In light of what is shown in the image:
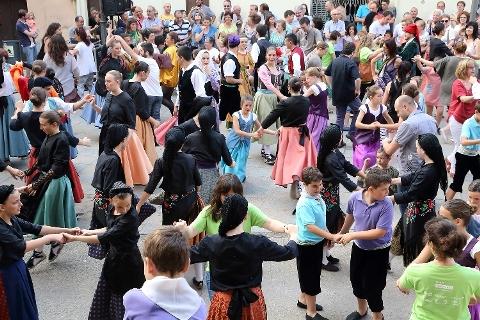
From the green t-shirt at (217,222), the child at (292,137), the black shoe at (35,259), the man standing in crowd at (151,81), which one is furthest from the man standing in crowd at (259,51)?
the green t-shirt at (217,222)

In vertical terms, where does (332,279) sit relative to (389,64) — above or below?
below

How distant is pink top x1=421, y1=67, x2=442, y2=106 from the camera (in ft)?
36.2

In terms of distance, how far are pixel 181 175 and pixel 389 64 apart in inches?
192

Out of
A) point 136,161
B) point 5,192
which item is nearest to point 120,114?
point 136,161

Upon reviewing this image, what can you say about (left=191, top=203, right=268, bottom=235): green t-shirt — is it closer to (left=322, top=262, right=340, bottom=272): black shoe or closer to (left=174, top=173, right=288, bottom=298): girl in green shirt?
(left=174, top=173, right=288, bottom=298): girl in green shirt

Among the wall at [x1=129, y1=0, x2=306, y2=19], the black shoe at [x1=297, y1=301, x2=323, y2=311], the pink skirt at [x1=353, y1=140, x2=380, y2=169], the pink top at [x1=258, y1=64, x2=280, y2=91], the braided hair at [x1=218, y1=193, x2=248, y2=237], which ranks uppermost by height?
the wall at [x1=129, y1=0, x2=306, y2=19]

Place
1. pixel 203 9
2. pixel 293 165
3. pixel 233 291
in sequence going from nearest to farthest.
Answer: pixel 233 291, pixel 293 165, pixel 203 9

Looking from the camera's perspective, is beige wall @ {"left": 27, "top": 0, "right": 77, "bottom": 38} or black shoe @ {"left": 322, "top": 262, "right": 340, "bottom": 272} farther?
beige wall @ {"left": 27, "top": 0, "right": 77, "bottom": 38}

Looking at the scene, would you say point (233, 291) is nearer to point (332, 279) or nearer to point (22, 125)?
point (332, 279)

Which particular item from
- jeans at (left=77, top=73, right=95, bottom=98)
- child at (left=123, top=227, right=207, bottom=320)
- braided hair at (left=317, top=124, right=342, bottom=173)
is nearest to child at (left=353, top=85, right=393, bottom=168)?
braided hair at (left=317, top=124, right=342, bottom=173)

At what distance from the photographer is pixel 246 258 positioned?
402 centimetres

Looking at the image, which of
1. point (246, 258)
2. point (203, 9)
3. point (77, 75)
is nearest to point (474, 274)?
point (246, 258)

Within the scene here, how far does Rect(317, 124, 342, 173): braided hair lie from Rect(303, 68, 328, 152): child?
2.43 m

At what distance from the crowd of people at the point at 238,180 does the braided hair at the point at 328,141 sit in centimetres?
2
